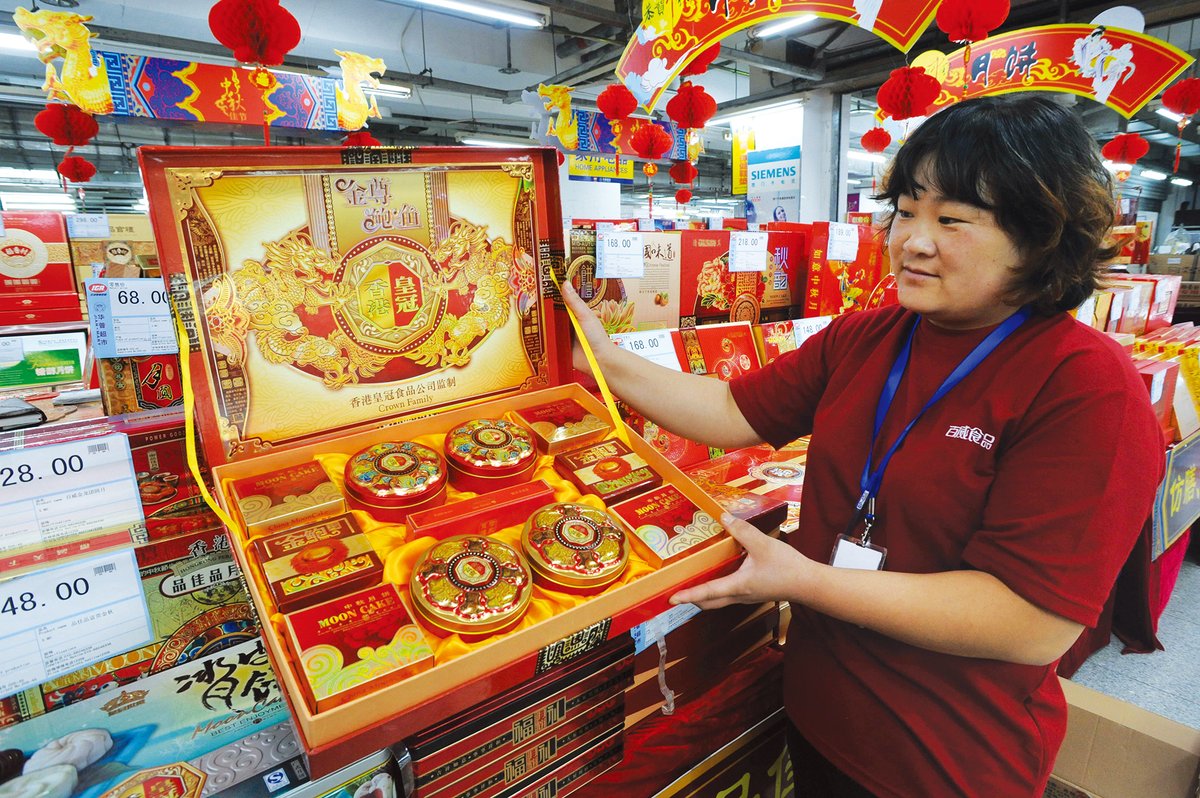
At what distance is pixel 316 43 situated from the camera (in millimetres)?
6922

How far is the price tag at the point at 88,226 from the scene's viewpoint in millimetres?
3859

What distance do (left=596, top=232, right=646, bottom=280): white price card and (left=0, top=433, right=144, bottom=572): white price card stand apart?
1.11 metres

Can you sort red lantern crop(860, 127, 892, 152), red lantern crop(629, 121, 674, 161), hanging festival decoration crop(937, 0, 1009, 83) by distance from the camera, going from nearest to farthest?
hanging festival decoration crop(937, 0, 1009, 83), red lantern crop(629, 121, 674, 161), red lantern crop(860, 127, 892, 152)

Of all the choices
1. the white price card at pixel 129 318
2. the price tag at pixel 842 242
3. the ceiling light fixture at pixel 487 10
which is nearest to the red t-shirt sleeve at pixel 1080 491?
the white price card at pixel 129 318

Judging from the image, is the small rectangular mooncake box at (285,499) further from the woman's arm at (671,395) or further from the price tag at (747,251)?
the price tag at (747,251)

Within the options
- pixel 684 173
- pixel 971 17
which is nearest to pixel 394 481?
pixel 971 17

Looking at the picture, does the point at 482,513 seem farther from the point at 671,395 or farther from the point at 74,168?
the point at 74,168

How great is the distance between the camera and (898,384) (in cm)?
103

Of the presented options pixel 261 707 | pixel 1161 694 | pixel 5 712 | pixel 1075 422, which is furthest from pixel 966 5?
pixel 5 712

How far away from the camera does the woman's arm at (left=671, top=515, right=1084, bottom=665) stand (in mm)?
829

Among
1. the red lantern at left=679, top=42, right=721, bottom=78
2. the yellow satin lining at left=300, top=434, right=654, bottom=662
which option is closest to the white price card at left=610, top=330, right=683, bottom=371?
the yellow satin lining at left=300, top=434, right=654, bottom=662

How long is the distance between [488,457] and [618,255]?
2.42 ft

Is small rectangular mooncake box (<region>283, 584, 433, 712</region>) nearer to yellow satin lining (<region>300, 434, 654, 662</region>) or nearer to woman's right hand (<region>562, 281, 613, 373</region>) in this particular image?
yellow satin lining (<region>300, 434, 654, 662</region>)

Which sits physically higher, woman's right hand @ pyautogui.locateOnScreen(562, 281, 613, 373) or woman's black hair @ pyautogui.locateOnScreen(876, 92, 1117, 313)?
woman's black hair @ pyautogui.locateOnScreen(876, 92, 1117, 313)
